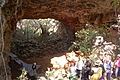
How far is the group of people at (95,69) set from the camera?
6.41 meters

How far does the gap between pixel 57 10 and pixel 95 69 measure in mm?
4634

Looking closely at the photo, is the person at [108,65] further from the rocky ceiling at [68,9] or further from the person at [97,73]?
the rocky ceiling at [68,9]

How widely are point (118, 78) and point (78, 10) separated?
434 cm

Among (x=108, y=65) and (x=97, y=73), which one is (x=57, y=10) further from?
(x=108, y=65)

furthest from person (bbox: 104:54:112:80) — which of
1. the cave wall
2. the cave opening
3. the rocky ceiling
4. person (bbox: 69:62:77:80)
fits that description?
the cave opening

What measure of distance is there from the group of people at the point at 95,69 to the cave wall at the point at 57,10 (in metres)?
2.72

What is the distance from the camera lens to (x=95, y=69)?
6613mm

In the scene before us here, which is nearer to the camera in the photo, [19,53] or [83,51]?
[83,51]

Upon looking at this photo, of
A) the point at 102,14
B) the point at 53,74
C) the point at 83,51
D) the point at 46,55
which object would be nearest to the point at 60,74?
the point at 53,74

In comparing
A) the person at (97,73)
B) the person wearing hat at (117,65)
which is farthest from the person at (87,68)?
the person wearing hat at (117,65)

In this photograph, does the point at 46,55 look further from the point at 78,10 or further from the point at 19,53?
the point at 78,10

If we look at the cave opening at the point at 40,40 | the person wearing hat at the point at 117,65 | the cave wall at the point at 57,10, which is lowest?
the cave opening at the point at 40,40

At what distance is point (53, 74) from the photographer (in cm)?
691

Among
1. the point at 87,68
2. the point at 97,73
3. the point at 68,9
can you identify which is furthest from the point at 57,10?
the point at 97,73
